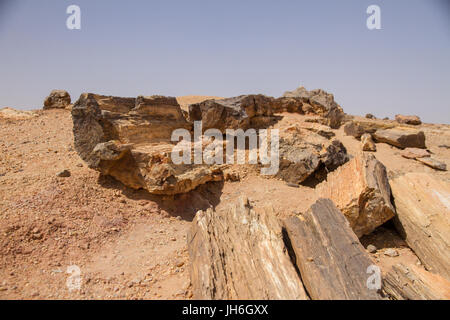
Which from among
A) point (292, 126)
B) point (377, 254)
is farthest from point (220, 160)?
point (377, 254)

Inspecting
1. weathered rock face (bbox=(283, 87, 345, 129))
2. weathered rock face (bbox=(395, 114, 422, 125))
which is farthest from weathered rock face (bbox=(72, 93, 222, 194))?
weathered rock face (bbox=(395, 114, 422, 125))

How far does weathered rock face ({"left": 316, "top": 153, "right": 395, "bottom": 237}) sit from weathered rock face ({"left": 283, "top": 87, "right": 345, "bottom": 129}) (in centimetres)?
562

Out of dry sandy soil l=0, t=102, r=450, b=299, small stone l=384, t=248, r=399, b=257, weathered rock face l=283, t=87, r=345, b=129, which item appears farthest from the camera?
weathered rock face l=283, t=87, r=345, b=129

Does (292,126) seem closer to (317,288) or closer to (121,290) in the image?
(317,288)

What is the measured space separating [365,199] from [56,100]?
39.3ft

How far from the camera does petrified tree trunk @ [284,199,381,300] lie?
274cm

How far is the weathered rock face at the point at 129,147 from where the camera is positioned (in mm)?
5371

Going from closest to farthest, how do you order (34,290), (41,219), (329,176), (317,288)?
(317,288) → (34,290) → (41,219) → (329,176)

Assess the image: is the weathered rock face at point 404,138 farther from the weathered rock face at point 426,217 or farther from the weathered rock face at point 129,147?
the weathered rock face at point 129,147

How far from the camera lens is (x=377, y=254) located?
4.42 meters

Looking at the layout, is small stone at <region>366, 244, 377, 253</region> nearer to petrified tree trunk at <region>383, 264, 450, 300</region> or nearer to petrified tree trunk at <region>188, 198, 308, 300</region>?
petrified tree trunk at <region>383, 264, 450, 300</region>

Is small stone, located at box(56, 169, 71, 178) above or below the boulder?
below

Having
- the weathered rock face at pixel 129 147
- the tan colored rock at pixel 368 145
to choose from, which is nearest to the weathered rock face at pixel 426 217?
the tan colored rock at pixel 368 145

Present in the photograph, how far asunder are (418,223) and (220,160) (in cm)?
448
